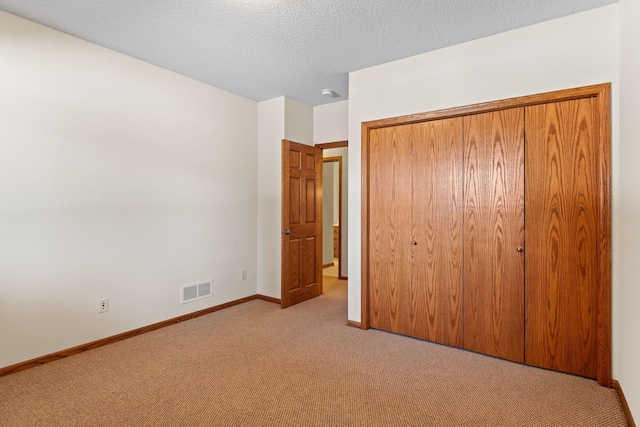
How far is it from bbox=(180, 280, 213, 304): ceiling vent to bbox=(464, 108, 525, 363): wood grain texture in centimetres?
267

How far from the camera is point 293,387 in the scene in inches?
87.0

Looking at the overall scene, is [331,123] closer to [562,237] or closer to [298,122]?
[298,122]

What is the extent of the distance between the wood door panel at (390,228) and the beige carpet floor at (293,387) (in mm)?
276

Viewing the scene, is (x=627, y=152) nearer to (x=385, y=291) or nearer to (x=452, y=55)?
(x=452, y=55)

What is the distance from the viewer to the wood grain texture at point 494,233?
2562mm

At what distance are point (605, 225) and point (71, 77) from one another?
406cm

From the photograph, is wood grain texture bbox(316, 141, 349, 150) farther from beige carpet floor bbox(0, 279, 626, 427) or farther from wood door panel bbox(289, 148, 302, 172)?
beige carpet floor bbox(0, 279, 626, 427)

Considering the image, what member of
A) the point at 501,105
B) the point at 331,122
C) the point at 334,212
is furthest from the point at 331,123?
the point at 334,212

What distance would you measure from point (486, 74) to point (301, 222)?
259cm

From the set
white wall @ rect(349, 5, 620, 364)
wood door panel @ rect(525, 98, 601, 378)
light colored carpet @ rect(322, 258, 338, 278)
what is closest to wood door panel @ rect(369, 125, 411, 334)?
white wall @ rect(349, 5, 620, 364)

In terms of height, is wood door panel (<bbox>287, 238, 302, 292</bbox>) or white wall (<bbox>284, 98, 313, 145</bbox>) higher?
white wall (<bbox>284, 98, 313, 145</bbox>)

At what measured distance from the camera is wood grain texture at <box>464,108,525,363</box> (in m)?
2.56

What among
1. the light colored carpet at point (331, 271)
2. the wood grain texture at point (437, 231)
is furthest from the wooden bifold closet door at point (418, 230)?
the light colored carpet at point (331, 271)

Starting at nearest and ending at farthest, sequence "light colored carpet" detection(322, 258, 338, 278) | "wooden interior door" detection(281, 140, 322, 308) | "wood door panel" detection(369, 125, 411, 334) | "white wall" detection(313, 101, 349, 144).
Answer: "wood door panel" detection(369, 125, 411, 334), "wooden interior door" detection(281, 140, 322, 308), "white wall" detection(313, 101, 349, 144), "light colored carpet" detection(322, 258, 338, 278)
